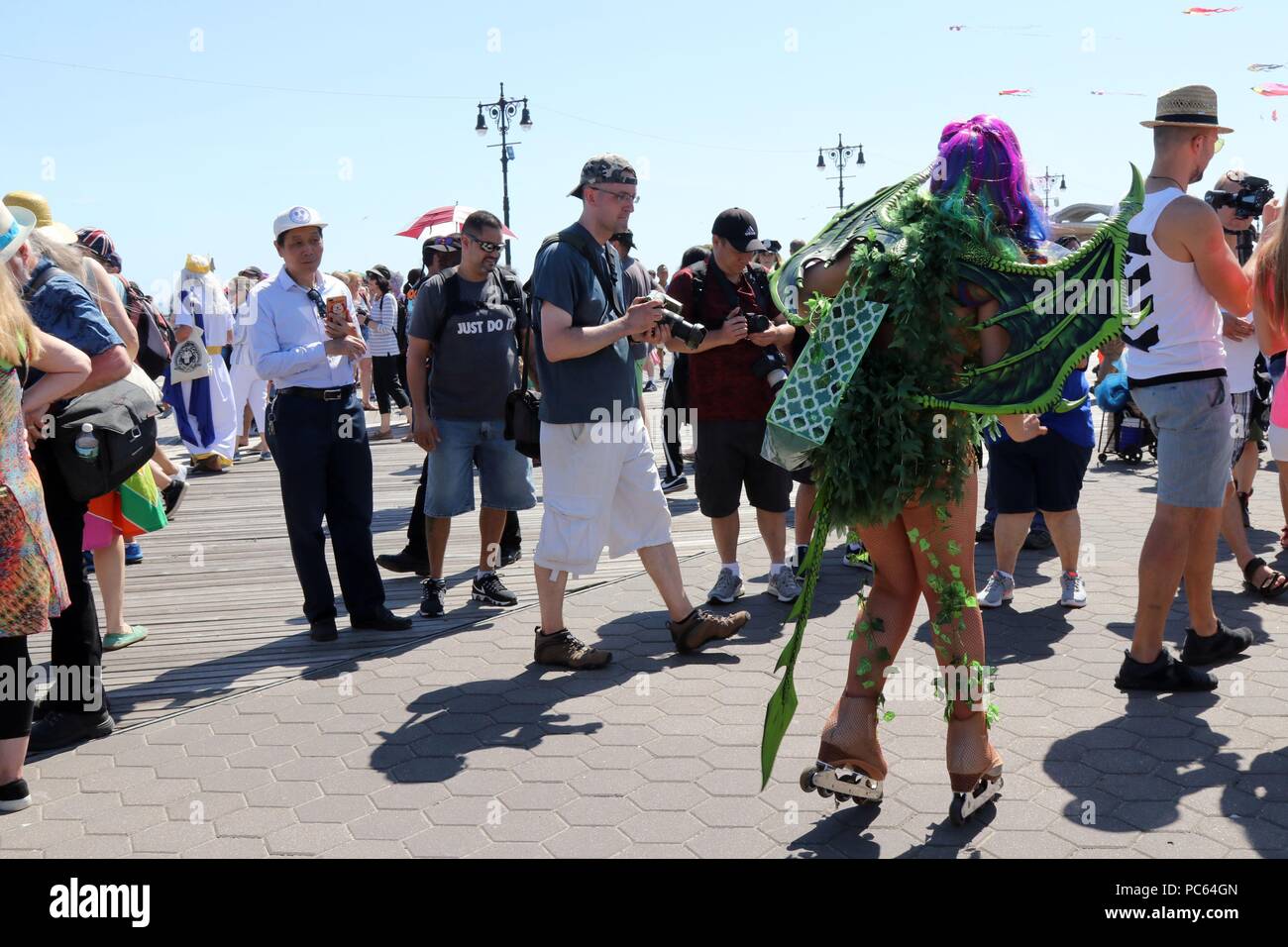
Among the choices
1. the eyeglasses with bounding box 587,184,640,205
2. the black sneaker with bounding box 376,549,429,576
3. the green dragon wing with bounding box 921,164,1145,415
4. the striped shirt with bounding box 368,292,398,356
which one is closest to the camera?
the green dragon wing with bounding box 921,164,1145,415

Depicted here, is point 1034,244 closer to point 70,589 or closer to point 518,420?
point 518,420

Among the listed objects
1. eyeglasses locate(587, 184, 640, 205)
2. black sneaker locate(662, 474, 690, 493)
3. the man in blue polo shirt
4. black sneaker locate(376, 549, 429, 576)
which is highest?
eyeglasses locate(587, 184, 640, 205)

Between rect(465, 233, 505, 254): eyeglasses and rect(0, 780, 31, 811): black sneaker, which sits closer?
rect(0, 780, 31, 811): black sneaker

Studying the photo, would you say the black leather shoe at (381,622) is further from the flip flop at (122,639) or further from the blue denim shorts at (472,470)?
the flip flop at (122,639)

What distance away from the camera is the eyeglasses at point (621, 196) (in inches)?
193

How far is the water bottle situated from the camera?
447cm

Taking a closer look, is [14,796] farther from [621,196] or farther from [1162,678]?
[1162,678]

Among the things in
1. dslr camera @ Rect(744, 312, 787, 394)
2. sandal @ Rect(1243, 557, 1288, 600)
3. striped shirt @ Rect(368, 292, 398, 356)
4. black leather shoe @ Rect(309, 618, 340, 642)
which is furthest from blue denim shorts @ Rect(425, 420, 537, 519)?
striped shirt @ Rect(368, 292, 398, 356)

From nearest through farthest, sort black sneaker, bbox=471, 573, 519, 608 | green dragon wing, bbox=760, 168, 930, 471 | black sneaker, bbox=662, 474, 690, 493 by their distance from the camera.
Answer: green dragon wing, bbox=760, 168, 930, 471
black sneaker, bbox=471, 573, 519, 608
black sneaker, bbox=662, 474, 690, 493

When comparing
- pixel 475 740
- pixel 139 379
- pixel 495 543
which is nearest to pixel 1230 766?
pixel 475 740

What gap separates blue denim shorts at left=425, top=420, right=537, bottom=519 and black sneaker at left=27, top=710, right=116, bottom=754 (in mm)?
2113

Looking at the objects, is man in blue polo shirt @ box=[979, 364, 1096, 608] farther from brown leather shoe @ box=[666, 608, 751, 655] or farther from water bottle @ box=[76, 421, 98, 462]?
water bottle @ box=[76, 421, 98, 462]

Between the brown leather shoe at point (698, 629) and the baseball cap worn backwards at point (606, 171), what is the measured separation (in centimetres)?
200

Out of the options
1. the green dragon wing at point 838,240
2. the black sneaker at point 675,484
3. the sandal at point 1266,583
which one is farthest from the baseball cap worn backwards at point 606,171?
the black sneaker at point 675,484
